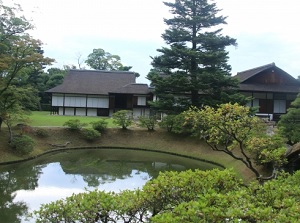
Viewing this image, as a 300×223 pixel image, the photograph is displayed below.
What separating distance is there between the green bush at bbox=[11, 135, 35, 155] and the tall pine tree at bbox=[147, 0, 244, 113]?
9207 millimetres

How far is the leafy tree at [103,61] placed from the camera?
5328 centimetres

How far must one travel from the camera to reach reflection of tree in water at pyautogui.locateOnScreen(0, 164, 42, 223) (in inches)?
398

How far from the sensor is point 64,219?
538 centimetres

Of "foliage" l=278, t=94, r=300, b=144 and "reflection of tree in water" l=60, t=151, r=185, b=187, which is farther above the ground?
"foliage" l=278, t=94, r=300, b=144

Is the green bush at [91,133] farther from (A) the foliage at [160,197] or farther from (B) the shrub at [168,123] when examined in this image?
(A) the foliage at [160,197]

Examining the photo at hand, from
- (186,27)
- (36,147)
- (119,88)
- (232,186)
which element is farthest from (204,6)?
(232,186)

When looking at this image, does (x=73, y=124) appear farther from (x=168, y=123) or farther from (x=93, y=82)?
(x=93, y=82)

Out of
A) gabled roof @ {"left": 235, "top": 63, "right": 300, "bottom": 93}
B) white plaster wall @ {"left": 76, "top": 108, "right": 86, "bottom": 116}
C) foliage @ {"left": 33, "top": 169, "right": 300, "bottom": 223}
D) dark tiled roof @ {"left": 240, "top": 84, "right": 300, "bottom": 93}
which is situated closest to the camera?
foliage @ {"left": 33, "top": 169, "right": 300, "bottom": 223}

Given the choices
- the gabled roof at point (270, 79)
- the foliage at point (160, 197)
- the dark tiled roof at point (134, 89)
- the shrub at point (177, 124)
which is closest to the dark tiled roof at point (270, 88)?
the gabled roof at point (270, 79)

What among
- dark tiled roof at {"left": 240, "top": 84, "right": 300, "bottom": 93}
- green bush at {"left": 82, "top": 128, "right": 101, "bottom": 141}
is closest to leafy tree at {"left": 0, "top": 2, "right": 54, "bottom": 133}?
green bush at {"left": 82, "top": 128, "right": 101, "bottom": 141}

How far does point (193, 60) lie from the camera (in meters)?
24.0

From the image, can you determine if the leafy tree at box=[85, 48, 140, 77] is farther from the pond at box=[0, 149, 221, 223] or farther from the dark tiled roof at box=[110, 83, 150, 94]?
the pond at box=[0, 149, 221, 223]

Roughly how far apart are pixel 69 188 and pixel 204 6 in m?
16.6

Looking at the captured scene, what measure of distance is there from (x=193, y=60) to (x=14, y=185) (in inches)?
596
